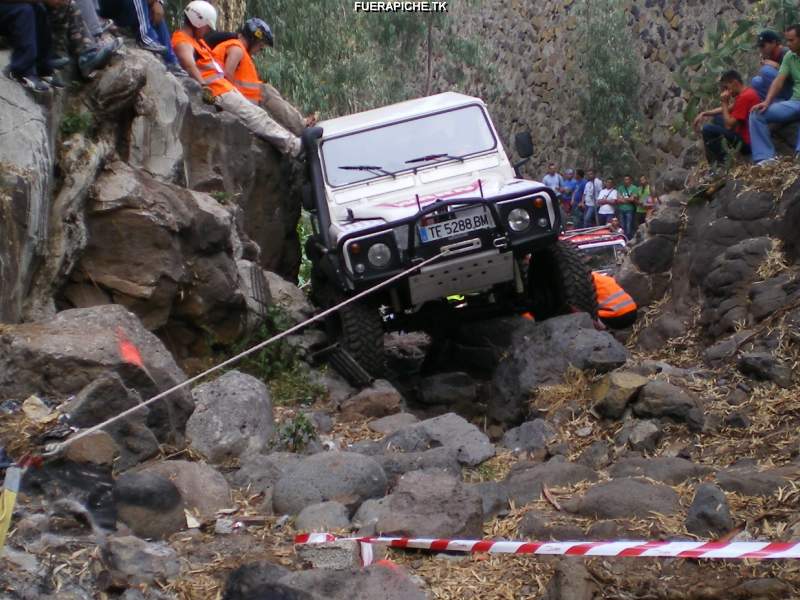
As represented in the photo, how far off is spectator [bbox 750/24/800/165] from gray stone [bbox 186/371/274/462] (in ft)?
16.4

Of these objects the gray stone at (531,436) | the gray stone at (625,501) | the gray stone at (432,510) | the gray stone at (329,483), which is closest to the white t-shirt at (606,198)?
the gray stone at (531,436)

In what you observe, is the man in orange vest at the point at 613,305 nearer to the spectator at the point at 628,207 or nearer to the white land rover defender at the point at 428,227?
the white land rover defender at the point at 428,227

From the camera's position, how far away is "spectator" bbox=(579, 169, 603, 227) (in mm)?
19391

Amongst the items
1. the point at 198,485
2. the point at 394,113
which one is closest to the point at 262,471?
the point at 198,485

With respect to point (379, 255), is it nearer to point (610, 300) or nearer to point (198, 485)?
point (610, 300)

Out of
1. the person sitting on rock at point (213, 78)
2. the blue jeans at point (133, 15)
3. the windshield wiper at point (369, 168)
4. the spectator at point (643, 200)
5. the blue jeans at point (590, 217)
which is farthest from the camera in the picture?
the blue jeans at point (590, 217)

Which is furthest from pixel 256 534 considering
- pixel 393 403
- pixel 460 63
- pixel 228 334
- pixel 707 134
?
pixel 460 63

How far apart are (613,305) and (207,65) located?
4.42m

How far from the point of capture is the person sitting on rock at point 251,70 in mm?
11109

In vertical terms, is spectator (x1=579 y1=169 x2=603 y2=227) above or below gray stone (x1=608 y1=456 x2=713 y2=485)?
below

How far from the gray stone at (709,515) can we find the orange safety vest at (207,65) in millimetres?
7207

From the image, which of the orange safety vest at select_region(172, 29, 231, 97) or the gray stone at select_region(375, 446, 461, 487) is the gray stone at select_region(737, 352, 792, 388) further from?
the orange safety vest at select_region(172, 29, 231, 97)

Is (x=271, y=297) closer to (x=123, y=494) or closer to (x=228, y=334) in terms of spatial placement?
(x=228, y=334)

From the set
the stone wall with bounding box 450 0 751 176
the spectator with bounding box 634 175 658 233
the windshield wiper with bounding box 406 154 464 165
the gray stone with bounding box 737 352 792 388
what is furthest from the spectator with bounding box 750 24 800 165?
the stone wall with bounding box 450 0 751 176
